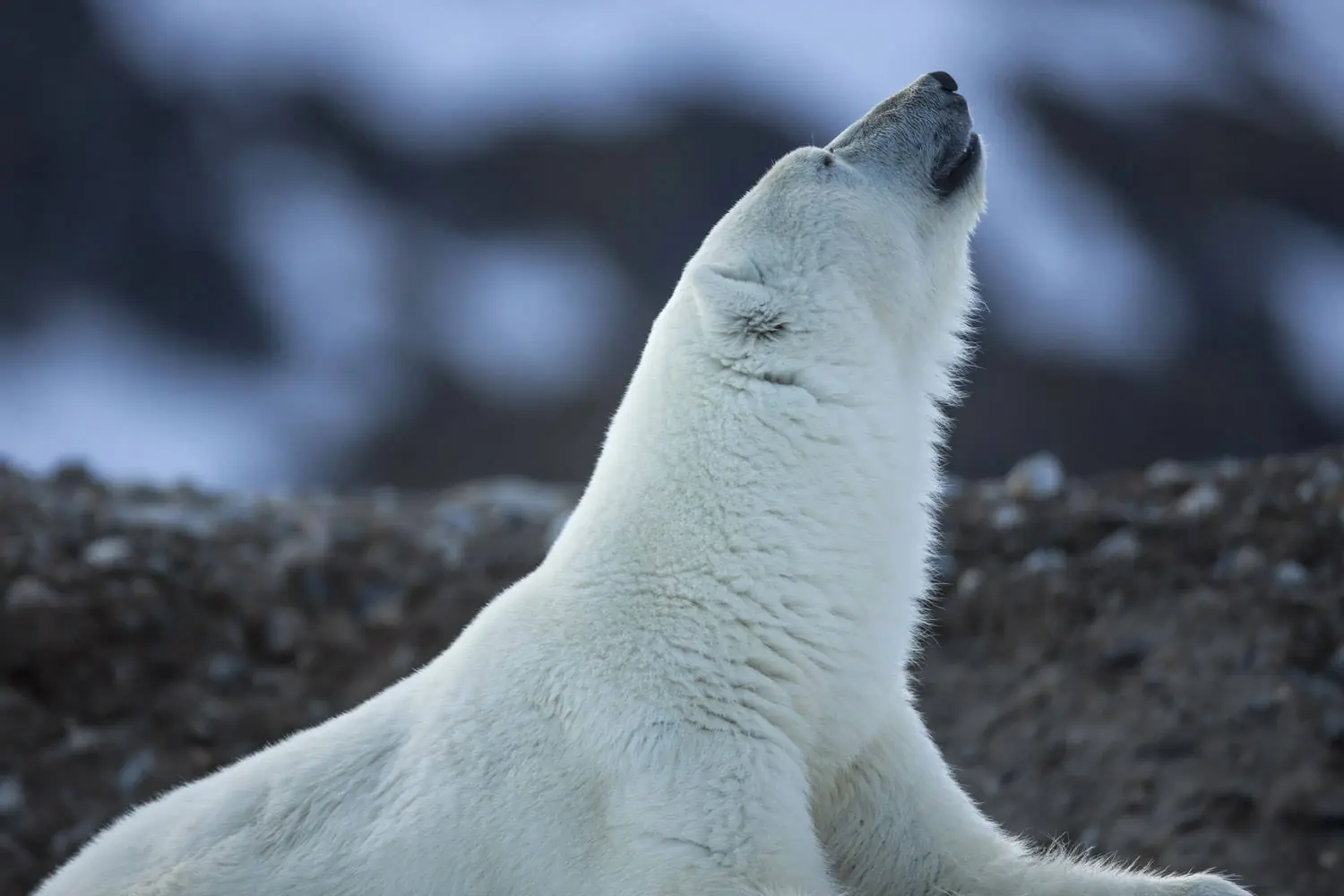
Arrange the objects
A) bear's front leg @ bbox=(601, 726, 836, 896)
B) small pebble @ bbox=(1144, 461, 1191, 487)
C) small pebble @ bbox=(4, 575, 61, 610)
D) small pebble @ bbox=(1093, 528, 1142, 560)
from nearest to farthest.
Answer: bear's front leg @ bbox=(601, 726, 836, 896), small pebble @ bbox=(1093, 528, 1142, 560), small pebble @ bbox=(4, 575, 61, 610), small pebble @ bbox=(1144, 461, 1191, 487)

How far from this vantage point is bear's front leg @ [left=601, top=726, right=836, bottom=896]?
2461mm

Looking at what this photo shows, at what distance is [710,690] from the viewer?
273 centimetres

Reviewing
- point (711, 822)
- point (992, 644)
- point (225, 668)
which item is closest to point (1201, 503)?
point (992, 644)

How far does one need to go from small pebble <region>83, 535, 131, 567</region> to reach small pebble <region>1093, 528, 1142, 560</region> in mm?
4197

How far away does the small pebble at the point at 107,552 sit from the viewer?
586 cm

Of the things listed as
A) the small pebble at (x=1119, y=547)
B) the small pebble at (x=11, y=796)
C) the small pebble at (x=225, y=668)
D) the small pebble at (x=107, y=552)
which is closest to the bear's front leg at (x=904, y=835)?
the small pebble at (x=1119, y=547)

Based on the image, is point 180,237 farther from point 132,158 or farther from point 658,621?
point 658,621

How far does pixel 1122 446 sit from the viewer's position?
49.3ft

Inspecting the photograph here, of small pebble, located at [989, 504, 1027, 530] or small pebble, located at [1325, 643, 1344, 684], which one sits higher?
small pebble, located at [989, 504, 1027, 530]

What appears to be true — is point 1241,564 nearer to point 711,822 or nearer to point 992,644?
point 992,644

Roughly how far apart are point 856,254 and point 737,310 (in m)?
0.38

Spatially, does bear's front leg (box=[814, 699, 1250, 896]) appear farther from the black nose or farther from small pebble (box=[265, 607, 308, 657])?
small pebble (box=[265, 607, 308, 657])

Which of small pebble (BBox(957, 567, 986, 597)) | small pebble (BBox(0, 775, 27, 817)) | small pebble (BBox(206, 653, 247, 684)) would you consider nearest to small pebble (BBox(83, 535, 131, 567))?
small pebble (BBox(206, 653, 247, 684))

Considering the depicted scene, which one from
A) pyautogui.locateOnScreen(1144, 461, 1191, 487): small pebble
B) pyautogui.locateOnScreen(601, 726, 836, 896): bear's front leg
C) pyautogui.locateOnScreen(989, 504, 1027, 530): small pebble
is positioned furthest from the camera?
pyautogui.locateOnScreen(1144, 461, 1191, 487): small pebble
